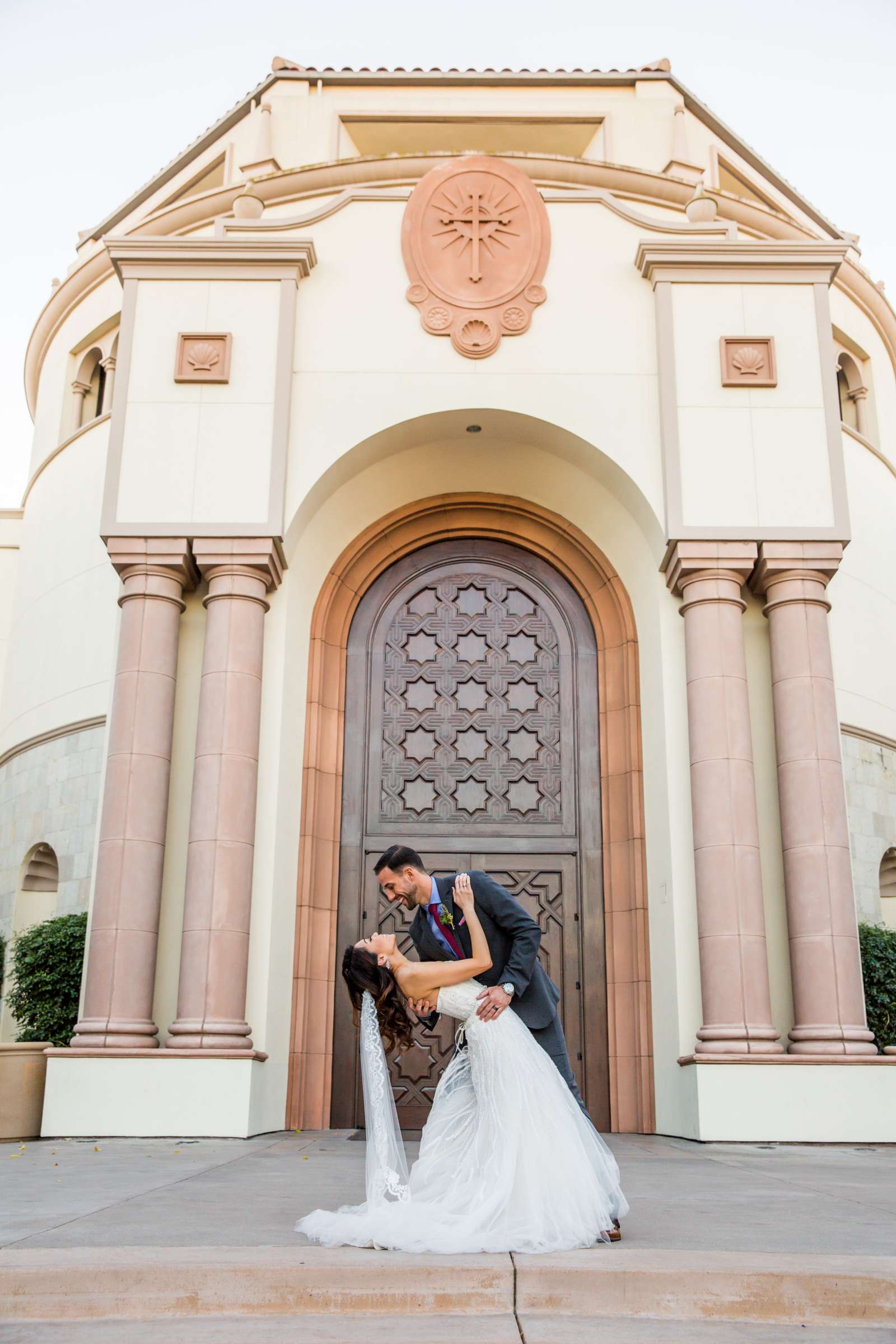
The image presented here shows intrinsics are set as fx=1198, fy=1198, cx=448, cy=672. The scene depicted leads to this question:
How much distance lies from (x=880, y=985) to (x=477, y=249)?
853 centimetres

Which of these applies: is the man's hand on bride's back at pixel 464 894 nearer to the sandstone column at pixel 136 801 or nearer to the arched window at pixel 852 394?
the sandstone column at pixel 136 801

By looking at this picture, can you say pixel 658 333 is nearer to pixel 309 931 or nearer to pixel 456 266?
pixel 456 266

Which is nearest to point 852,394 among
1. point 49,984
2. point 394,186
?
point 394,186

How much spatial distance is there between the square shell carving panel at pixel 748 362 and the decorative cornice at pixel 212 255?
169 inches

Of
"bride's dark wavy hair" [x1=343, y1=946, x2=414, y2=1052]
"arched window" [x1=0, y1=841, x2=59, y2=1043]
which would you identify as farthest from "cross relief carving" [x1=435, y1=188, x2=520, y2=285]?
"arched window" [x1=0, y1=841, x2=59, y2=1043]

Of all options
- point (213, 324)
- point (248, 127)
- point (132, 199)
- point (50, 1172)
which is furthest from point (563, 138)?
point (50, 1172)

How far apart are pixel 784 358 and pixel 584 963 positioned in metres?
6.32

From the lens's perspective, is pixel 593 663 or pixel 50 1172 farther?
pixel 593 663

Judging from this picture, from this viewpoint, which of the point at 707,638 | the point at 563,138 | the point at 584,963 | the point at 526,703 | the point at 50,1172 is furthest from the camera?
the point at 563,138

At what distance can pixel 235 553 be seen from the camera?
11.3 metres

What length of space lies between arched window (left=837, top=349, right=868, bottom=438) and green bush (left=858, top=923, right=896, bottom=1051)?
33.6 feet

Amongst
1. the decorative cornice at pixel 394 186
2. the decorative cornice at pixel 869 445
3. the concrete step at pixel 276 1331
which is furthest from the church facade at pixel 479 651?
the decorative cornice at pixel 869 445

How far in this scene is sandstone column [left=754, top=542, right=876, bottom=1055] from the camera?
33.4 feet

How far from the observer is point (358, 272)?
1237cm
